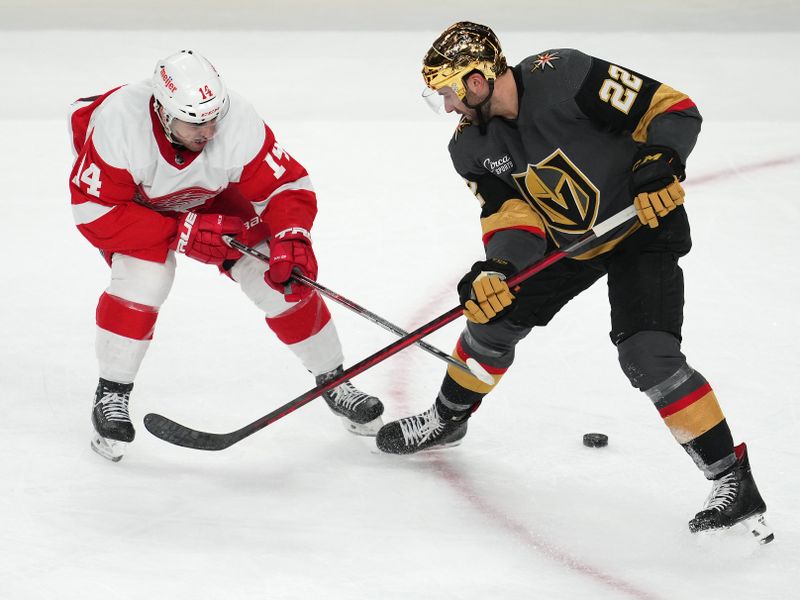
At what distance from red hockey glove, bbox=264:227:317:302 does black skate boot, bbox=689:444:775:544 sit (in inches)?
42.3

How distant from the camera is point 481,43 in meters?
2.34

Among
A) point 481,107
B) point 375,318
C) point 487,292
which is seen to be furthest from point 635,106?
point 375,318

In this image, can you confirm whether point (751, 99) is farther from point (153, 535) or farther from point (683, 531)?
point (153, 535)

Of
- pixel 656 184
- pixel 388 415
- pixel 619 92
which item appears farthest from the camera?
pixel 388 415

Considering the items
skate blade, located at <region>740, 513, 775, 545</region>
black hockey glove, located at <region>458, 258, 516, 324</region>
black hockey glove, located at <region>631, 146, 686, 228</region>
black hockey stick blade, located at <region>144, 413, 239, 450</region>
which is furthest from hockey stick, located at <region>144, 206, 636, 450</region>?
skate blade, located at <region>740, 513, 775, 545</region>

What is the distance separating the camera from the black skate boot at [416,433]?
9.19 ft

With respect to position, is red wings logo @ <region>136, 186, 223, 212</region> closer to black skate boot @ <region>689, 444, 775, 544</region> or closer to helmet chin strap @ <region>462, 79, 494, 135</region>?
helmet chin strap @ <region>462, 79, 494, 135</region>

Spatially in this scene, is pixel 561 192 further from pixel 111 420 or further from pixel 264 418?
pixel 111 420

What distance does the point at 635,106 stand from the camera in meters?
2.38

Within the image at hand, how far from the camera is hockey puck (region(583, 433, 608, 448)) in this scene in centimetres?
280

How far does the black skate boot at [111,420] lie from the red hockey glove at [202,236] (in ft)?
1.36

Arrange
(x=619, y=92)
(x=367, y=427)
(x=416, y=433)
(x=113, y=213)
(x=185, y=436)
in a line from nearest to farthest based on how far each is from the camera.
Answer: (x=619, y=92), (x=113, y=213), (x=185, y=436), (x=416, y=433), (x=367, y=427)

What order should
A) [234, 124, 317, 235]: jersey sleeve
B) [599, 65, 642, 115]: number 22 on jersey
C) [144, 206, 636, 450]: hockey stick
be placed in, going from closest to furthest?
[599, 65, 642, 115]: number 22 on jersey, [144, 206, 636, 450]: hockey stick, [234, 124, 317, 235]: jersey sleeve

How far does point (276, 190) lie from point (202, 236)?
0.25 metres
